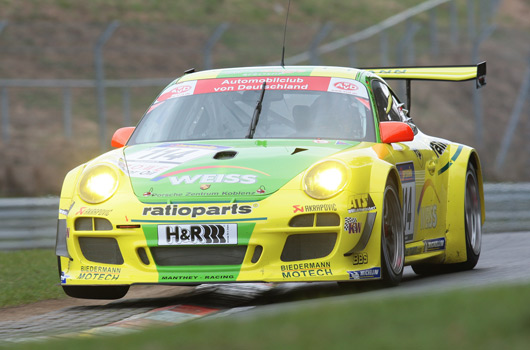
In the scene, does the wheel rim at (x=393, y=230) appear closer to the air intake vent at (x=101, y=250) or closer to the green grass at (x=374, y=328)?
the air intake vent at (x=101, y=250)

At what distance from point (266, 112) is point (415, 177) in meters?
1.09

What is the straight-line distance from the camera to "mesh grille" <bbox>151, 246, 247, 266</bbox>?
21.2 feet

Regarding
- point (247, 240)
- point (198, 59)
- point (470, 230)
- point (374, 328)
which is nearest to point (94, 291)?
point (247, 240)

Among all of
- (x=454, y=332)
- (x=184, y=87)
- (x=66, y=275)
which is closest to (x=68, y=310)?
(x=66, y=275)

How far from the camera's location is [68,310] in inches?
278

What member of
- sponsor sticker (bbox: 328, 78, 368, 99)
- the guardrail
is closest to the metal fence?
the guardrail

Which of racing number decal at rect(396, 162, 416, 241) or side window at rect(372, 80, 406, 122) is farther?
side window at rect(372, 80, 406, 122)

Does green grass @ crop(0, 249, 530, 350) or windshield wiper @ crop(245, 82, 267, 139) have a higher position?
windshield wiper @ crop(245, 82, 267, 139)

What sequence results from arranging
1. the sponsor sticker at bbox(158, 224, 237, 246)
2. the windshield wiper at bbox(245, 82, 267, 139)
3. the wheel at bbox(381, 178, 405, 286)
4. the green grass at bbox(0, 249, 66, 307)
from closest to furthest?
1. the sponsor sticker at bbox(158, 224, 237, 246)
2. the wheel at bbox(381, 178, 405, 286)
3. the windshield wiper at bbox(245, 82, 267, 139)
4. the green grass at bbox(0, 249, 66, 307)

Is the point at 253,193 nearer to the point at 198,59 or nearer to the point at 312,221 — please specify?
the point at 312,221

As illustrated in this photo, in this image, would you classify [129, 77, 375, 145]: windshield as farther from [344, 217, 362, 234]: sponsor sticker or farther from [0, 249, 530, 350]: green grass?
[0, 249, 530, 350]: green grass

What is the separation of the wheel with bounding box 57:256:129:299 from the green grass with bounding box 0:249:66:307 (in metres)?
0.66

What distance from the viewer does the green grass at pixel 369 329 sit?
144 inches

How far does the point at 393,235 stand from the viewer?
→ 7.14m
